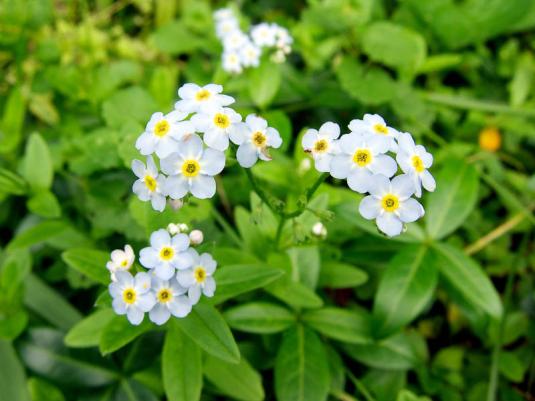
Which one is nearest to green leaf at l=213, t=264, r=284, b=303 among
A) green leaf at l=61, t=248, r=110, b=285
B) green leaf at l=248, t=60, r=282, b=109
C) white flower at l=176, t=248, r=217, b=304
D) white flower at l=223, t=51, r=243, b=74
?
white flower at l=176, t=248, r=217, b=304

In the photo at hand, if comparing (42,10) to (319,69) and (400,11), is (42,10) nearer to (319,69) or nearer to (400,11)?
(319,69)

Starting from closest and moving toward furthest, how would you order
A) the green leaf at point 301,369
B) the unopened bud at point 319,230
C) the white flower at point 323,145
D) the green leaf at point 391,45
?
the white flower at point 323,145 < the unopened bud at point 319,230 < the green leaf at point 301,369 < the green leaf at point 391,45

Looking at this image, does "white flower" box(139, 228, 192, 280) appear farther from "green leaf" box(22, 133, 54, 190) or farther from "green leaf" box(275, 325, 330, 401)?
"green leaf" box(22, 133, 54, 190)

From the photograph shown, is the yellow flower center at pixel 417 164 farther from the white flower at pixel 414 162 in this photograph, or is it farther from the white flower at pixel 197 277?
the white flower at pixel 197 277

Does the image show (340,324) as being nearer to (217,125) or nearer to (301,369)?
(301,369)

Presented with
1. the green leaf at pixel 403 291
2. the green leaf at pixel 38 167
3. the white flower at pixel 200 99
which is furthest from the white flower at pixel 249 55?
the green leaf at pixel 403 291

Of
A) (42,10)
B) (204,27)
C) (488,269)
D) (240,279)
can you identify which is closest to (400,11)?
(204,27)
